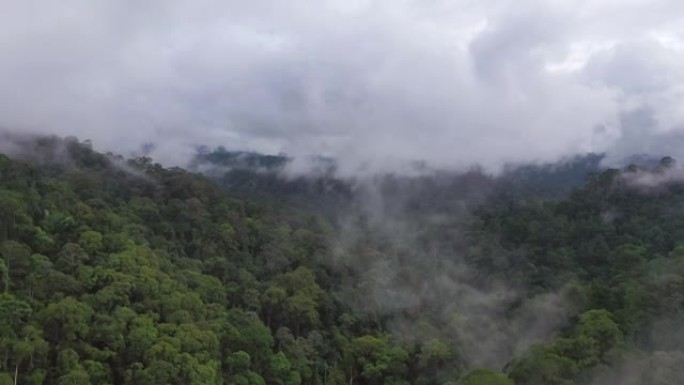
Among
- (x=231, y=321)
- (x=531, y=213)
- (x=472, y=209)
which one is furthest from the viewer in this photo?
(x=472, y=209)

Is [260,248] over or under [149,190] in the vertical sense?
under

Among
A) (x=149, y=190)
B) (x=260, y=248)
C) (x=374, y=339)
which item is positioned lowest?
(x=374, y=339)

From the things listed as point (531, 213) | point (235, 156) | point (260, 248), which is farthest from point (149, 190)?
point (235, 156)

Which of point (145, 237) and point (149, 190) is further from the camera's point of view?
point (149, 190)

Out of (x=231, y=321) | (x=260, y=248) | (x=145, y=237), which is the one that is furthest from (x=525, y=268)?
(x=145, y=237)

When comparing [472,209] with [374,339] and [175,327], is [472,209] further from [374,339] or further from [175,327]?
[175,327]

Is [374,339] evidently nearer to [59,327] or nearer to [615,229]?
[59,327]

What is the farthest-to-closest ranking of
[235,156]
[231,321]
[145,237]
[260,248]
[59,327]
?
[235,156] → [260,248] → [145,237] → [231,321] → [59,327]
